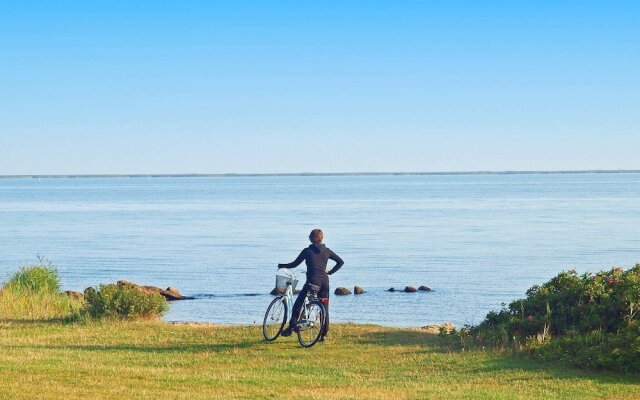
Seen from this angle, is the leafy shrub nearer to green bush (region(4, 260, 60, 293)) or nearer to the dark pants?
green bush (region(4, 260, 60, 293))

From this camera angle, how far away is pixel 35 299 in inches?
1026

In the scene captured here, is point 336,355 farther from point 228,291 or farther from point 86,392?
point 228,291

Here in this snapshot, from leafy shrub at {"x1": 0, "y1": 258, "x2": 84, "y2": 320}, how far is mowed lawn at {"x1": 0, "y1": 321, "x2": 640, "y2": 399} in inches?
166

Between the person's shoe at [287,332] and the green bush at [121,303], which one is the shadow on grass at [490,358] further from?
the green bush at [121,303]

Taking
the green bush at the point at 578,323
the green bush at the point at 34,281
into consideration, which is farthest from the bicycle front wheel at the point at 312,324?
the green bush at the point at 34,281

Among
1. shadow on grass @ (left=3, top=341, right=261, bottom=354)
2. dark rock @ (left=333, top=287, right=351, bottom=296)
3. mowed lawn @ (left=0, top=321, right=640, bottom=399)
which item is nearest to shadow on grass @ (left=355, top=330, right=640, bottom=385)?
mowed lawn @ (left=0, top=321, right=640, bottom=399)

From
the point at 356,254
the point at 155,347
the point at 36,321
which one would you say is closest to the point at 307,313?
the point at 155,347

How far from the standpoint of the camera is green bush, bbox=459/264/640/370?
1563 centimetres

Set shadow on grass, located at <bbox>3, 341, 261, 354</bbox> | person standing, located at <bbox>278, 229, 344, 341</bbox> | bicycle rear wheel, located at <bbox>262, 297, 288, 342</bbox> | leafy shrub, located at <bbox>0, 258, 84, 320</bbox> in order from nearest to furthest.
A: person standing, located at <bbox>278, 229, 344, 341</bbox>, shadow on grass, located at <bbox>3, 341, 261, 354</bbox>, bicycle rear wheel, located at <bbox>262, 297, 288, 342</bbox>, leafy shrub, located at <bbox>0, 258, 84, 320</bbox>

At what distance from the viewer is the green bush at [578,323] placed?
1563 centimetres

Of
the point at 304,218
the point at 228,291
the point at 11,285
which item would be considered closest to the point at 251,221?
the point at 304,218

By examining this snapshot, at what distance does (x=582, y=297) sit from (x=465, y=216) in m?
88.0

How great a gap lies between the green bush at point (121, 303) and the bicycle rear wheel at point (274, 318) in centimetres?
515

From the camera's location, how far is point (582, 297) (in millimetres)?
17688
